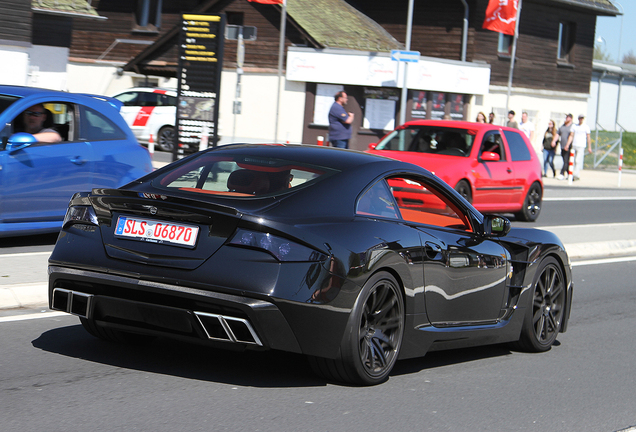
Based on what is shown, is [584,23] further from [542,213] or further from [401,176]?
[401,176]

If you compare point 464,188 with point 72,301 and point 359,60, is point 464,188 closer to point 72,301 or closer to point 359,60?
point 72,301

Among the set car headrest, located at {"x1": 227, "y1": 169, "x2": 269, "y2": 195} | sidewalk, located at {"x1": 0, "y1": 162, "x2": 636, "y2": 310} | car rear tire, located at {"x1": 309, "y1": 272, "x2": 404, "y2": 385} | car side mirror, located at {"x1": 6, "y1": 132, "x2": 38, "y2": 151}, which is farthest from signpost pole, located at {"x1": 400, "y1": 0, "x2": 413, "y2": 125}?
car rear tire, located at {"x1": 309, "y1": 272, "x2": 404, "y2": 385}

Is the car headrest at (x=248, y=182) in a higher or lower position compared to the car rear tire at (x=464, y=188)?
higher

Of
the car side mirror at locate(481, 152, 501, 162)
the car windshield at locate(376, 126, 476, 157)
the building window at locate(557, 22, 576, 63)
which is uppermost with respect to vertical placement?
the building window at locate(557, 22, 576, 63)

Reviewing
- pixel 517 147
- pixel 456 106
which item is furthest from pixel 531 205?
pixel 456 106

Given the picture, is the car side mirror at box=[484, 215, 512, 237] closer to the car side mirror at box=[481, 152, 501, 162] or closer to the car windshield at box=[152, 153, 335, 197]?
the car windshield at box=[152, 153, 335, 197]

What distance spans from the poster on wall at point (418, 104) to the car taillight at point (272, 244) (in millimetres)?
28496

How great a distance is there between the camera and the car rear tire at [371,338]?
16.0 feet

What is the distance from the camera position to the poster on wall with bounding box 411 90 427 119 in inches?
1288

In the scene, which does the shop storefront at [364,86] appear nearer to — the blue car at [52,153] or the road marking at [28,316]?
the blue car at [52,153]

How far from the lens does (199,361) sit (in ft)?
18.1

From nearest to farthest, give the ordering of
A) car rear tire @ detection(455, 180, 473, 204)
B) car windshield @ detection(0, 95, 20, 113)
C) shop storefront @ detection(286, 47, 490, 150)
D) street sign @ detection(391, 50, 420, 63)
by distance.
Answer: car windshield @ detection(0, 95, 20, 113) < car rear tire @ detection(455, 180, 473, 204) < street sign @ detection(391, 50, 420, 63) < shop storefront @ detection(286, 47, 490, 150)

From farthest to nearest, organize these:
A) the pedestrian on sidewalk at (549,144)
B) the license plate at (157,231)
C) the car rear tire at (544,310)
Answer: the pedestrian on sidewalk at (549,144) < the car rear tire at (544,310) < the license plate at (157,231)

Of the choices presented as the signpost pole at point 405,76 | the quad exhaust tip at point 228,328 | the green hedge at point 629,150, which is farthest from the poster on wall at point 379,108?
the quad exhaust tip at point 228,328
